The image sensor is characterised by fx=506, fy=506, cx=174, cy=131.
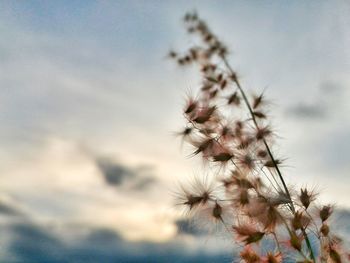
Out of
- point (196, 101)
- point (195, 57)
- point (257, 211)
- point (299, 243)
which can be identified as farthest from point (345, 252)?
point (195, 57)

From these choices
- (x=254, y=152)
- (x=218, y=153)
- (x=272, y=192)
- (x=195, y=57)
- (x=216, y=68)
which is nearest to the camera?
(x=272, y=192)

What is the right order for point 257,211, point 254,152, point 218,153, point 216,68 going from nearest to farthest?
point 257,211 → point 218,153 → point 254,152 → point 216,68

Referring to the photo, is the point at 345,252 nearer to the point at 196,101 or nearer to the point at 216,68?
the point at 196,101

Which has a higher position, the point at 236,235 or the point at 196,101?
the point at 196,101

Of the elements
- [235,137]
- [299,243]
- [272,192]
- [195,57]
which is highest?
[195,57]

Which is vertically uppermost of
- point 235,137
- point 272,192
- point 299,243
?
point 235,137

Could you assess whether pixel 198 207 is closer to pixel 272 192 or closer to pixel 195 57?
pixel 272 192

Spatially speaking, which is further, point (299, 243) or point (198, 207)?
point (198, 207)

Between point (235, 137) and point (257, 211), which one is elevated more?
point (235, 137)

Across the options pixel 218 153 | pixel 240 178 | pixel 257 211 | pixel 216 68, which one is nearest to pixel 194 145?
pixel 218 153
